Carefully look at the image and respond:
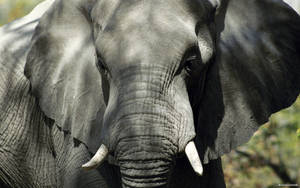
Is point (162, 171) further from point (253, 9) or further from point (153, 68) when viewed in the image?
point (253, 9)

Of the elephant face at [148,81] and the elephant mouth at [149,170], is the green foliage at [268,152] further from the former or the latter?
the elephant mouth at [149,170]

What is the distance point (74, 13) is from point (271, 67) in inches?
41.8

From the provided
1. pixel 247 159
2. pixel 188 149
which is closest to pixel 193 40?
pixel 188 149

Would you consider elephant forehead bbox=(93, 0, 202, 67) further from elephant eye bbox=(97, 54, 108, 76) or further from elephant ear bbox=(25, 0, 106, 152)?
elephant ear bbox=(25, 0, 106, 152)

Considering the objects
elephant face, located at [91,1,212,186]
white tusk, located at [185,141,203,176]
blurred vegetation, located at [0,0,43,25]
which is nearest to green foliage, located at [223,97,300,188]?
elephant face, located at [91,1,212,186]

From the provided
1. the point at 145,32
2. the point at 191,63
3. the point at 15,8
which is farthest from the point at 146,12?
the point at 15,8

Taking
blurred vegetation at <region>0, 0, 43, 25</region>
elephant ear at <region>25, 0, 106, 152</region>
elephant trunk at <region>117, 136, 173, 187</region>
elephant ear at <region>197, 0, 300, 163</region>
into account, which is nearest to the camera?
elephant trunk at <region>117, 136, 173, 187</region>

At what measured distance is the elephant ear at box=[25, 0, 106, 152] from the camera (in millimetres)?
4273

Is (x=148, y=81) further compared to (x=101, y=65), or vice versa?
(x=101, y=65)

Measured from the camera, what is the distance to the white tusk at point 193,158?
3.67m

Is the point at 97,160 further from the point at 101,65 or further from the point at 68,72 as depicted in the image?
the point at 68,72

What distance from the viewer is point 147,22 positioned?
387 cm

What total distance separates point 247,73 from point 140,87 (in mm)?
966

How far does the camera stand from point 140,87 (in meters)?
3.74
